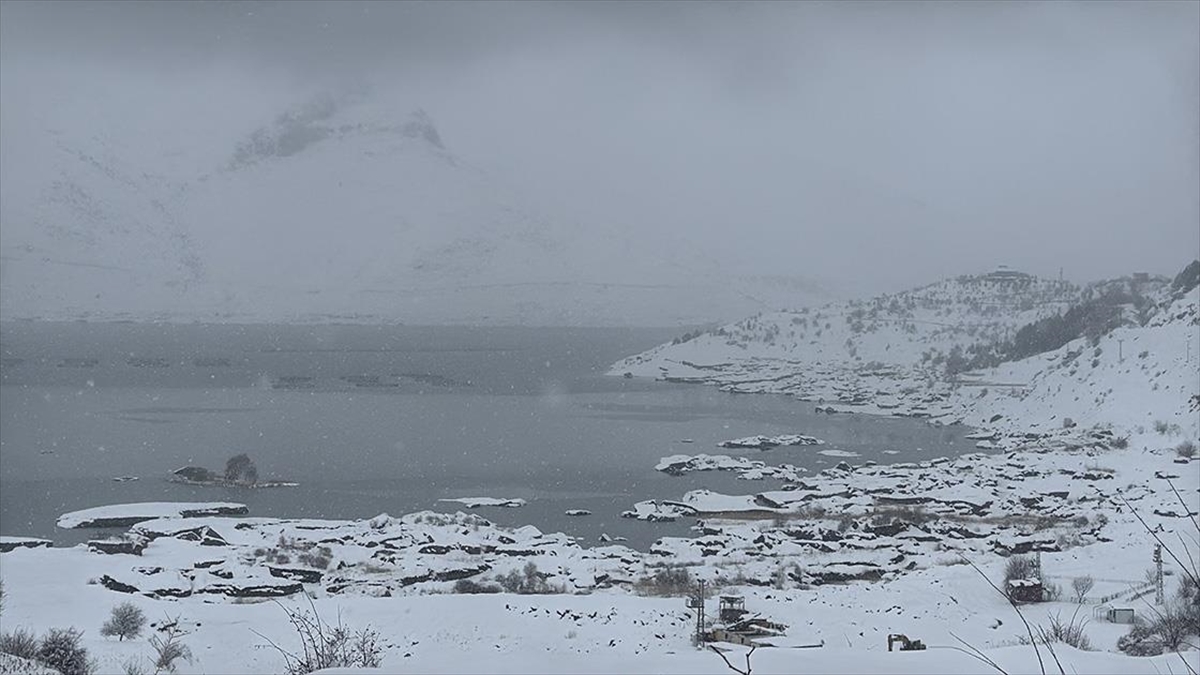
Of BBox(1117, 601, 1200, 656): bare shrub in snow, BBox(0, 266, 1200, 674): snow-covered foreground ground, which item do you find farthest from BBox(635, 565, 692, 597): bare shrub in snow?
BBox(1117, 601, 1200, 656): bare shrub in snow

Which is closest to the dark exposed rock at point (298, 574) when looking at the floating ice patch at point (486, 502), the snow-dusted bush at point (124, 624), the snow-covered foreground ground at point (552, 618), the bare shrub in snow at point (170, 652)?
the snow-covered foreground ground at point (552, 618)

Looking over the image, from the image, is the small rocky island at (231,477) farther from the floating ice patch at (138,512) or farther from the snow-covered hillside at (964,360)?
the snow-covered hillside at (964,360)

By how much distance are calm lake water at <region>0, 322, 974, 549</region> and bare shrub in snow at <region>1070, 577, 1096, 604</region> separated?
841cm

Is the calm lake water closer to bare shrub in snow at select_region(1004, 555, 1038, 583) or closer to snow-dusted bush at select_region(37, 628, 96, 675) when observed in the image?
bare shrub in snow at select_region(1004, 555, 1038, 583)

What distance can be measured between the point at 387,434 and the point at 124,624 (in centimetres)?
2804

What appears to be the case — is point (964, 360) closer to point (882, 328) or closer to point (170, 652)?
point (882, 328)

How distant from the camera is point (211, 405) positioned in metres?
48.0

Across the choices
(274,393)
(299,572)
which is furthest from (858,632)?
(274,393)

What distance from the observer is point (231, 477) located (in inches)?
1061

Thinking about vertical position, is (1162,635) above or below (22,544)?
above

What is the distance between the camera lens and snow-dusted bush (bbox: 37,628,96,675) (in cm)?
663

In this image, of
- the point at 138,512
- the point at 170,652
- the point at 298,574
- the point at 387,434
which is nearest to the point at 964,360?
the point at 387,434

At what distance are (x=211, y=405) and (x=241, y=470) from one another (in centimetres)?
2246

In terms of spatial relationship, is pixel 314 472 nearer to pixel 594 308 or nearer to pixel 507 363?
pixel 507 363
